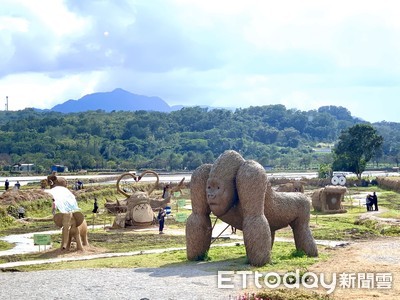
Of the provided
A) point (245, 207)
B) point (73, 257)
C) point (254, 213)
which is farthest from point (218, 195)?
point (73, 257)

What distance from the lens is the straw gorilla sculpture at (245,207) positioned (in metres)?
19.6

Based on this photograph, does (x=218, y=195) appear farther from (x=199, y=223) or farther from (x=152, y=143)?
(x=152, y=143)

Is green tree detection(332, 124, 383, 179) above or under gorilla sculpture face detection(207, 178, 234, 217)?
above

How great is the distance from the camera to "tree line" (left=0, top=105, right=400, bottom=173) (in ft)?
374

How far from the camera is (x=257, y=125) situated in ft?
645

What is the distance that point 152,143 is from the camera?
470 feet

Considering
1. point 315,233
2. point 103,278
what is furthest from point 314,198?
point 103,278

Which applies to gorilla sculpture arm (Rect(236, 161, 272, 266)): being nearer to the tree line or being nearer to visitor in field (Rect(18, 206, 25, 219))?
visitor in field (Rect(18, 206, 25, 219))

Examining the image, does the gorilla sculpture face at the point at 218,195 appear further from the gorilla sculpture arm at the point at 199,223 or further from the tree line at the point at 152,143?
the tree line at the point at 152,143

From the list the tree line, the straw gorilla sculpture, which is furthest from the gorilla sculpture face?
the tree line

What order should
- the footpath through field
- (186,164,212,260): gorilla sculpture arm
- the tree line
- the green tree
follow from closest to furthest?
(186,164,212,260): gorilla sculpture arm < the footpath through field < the green tree < the tree line

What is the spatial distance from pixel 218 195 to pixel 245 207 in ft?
3.04

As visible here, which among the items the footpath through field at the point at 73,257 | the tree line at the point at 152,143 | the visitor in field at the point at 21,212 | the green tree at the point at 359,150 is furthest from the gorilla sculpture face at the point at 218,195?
the tree line at the point at 152,143

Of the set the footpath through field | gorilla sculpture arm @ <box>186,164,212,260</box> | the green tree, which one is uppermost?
the green tree
